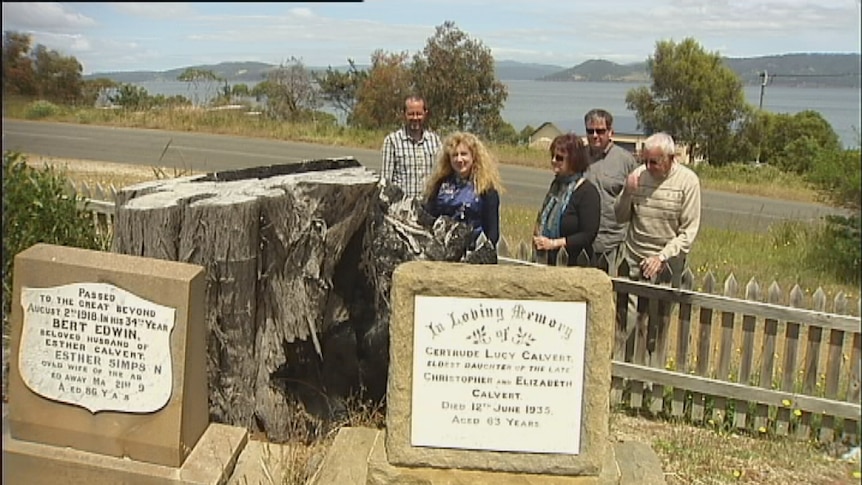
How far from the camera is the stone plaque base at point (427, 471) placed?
9.04 ft

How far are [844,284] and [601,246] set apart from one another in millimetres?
1690

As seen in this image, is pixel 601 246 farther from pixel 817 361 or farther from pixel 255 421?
pixel 255 421

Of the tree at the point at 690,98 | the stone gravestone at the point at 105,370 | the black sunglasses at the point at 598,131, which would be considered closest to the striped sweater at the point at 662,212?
the black sunglasses at the point at 598,131

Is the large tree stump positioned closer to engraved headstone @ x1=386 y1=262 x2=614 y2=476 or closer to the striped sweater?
engraved headstone @ x1=386 y1=262 x2=614 y2=476

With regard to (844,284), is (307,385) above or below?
below

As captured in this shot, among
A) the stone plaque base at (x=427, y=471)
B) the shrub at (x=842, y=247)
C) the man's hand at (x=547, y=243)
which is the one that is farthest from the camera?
the man's hand at (x=547, y=243)

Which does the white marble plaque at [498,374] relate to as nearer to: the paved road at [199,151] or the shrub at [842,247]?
the shrub at [842,247]

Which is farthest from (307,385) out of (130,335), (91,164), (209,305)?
(91,164)

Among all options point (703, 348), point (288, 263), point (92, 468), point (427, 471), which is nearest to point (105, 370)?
point (92, 468)

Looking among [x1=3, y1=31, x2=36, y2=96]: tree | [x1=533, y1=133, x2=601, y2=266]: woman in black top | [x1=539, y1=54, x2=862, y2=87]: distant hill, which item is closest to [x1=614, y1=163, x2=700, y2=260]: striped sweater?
[x1=533, y1=133, x2=601, y2=266]: woman in black top

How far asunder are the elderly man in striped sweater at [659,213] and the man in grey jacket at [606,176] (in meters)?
0.11

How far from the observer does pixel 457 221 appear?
3969mm

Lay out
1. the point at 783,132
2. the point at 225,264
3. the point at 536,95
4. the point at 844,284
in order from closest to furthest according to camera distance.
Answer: the point at 844,284 → the point at 225,264 → the point at 783,132 → the point at 536,95

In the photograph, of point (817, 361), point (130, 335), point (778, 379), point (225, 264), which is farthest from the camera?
point (778, 379)
